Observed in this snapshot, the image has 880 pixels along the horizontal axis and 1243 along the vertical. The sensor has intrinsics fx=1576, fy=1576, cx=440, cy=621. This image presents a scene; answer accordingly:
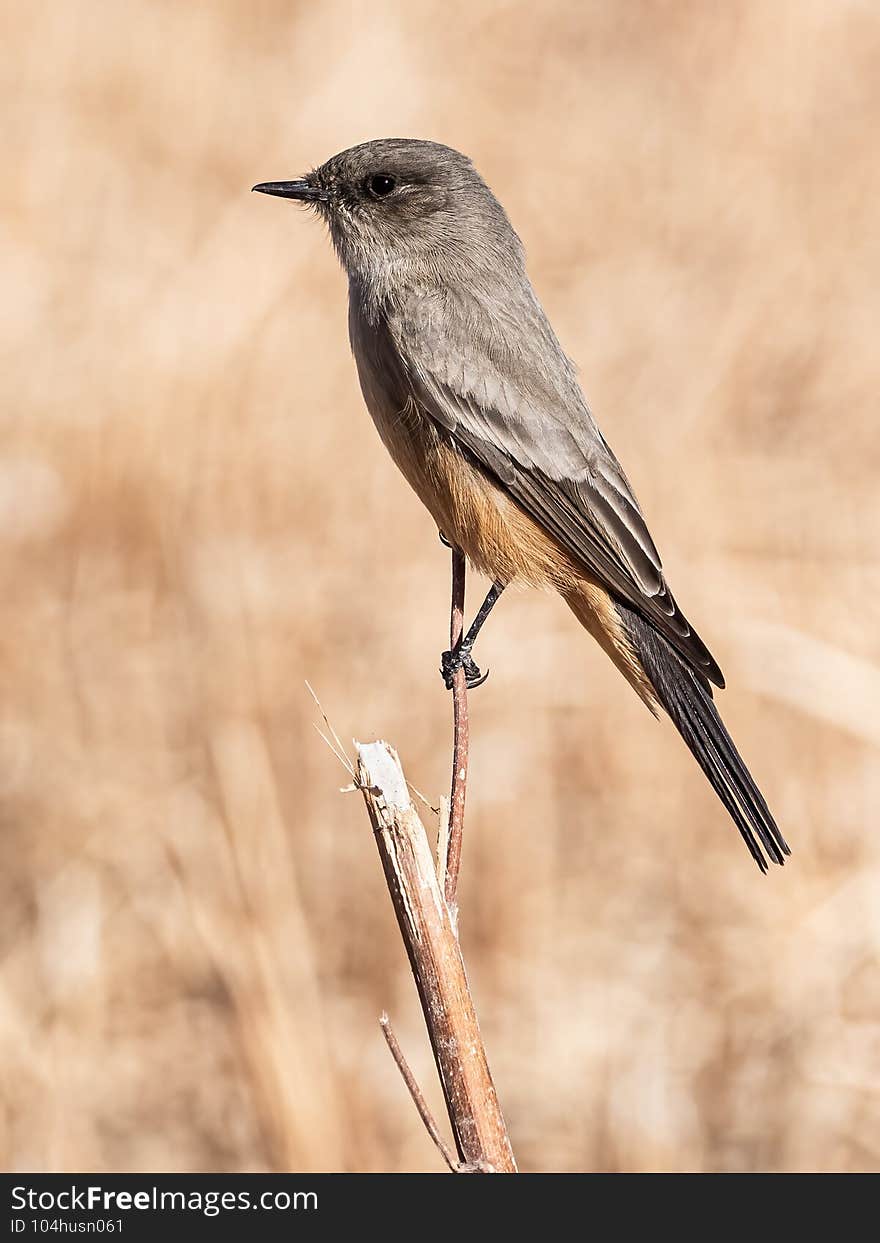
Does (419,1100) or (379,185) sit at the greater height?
(379,185)

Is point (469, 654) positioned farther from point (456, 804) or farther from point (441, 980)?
point (441, 980)

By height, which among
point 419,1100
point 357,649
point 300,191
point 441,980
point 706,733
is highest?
point 357,649

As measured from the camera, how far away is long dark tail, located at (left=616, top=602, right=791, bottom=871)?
3135 mm

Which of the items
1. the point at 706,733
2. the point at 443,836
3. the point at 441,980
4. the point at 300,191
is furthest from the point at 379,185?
the point at 441,980

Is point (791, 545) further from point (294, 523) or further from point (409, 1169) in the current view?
point (409, 1169)

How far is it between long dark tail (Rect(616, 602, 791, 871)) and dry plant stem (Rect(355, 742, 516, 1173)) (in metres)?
0.85

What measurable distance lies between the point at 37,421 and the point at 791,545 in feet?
9.47

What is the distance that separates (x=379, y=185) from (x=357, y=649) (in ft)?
7.50

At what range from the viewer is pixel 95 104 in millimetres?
6855

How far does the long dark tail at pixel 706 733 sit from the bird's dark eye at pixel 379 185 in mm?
1190

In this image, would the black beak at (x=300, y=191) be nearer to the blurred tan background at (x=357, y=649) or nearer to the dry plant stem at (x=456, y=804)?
the dry plant stem at (x=456, y=804)

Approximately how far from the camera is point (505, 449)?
3568 millimetres

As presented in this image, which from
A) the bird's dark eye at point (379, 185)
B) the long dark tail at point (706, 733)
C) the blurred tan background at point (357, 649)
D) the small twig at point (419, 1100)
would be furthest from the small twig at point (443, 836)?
the blurred tan background at point (357, 649)

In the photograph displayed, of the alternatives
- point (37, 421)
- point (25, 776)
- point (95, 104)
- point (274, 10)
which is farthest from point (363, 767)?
point (274, 10)
